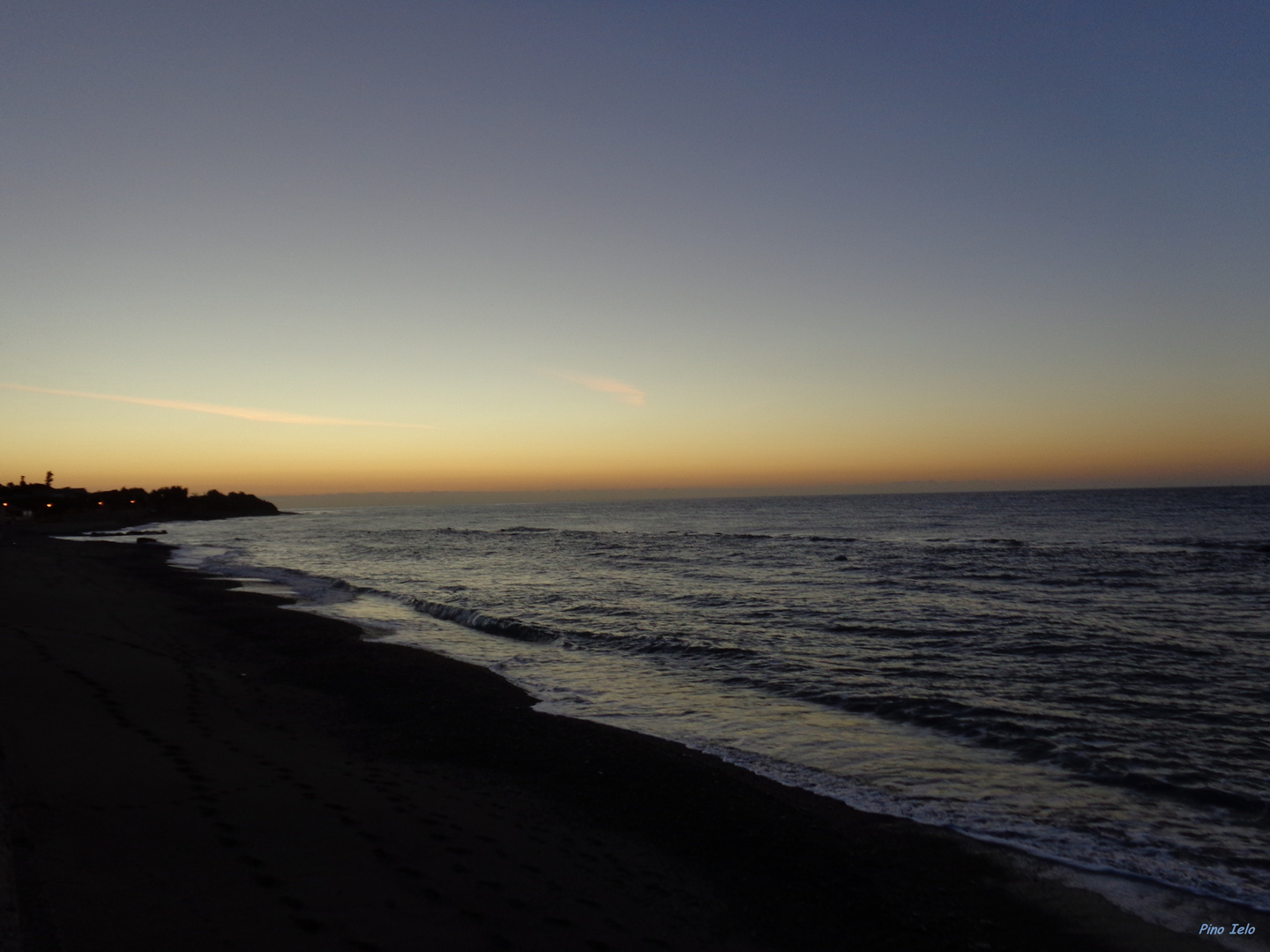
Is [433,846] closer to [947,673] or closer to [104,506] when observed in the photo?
[947,673]

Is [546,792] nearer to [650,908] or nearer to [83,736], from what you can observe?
[650,908]

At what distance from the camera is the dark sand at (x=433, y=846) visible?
15.5ft

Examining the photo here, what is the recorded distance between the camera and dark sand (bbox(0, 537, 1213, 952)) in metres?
4.73

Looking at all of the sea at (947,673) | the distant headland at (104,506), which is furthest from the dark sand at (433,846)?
the distant headland at (104,506)

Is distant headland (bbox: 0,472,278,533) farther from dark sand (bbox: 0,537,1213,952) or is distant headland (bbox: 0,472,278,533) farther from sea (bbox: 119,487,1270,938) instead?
dark sand (bbox: 0,537,1213,952)

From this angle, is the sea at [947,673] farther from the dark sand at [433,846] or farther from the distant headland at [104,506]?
the distant headland at [104,506]

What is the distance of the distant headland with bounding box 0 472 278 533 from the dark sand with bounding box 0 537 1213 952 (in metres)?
93.6

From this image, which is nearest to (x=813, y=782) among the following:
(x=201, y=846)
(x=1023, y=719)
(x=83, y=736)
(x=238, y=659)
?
(x=1023, y=719)

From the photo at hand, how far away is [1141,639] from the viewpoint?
18188 millimetres

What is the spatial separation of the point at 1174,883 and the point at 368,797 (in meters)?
8.05

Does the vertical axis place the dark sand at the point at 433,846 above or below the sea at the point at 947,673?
above

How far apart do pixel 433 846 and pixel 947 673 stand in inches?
484

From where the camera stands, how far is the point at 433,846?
6328 millimetres

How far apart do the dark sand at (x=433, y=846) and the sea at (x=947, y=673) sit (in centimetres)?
126
